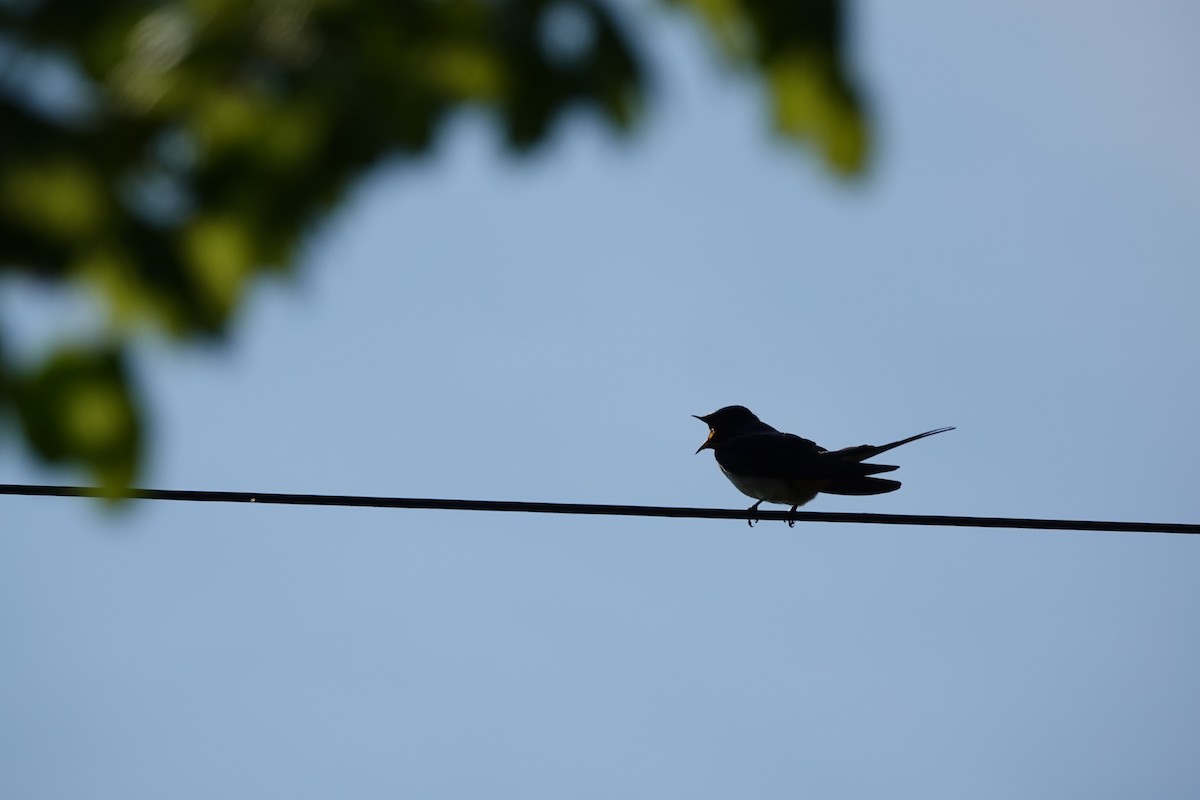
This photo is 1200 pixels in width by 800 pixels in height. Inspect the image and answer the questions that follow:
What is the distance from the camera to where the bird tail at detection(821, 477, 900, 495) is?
10758 mm

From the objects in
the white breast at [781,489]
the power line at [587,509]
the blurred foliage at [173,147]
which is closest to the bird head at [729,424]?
the white breast at [781,489]

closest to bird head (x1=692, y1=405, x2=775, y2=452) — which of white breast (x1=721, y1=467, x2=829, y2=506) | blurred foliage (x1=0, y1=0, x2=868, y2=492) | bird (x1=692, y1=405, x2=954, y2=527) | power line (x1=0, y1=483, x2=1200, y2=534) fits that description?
bird (x1=692, y1=405, x2=954, y2=527)

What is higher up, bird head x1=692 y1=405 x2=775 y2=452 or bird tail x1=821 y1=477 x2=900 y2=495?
bird head x1=692 y1=405 x2=775 y2=452

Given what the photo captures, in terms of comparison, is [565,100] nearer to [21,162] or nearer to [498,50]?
[498,50]

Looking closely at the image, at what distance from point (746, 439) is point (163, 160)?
10618 mm

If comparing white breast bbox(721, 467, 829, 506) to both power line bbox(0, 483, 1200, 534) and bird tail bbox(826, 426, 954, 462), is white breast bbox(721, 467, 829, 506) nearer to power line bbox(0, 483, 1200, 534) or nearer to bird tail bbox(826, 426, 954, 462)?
bird tail bbox(826, 426, 954, 462)

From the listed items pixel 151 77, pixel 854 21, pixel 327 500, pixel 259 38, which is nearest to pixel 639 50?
pixel 854 21

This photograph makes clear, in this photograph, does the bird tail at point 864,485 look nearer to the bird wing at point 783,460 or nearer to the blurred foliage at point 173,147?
the bird wing at point 783,460

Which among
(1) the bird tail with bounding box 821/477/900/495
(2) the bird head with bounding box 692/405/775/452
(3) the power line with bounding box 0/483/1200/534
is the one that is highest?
(2) the bird head with bounding box 692/405/775/452

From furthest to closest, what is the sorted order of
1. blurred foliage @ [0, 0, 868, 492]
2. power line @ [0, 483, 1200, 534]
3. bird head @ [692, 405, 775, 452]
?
bird head @ [692, 405, 775, 452], power line @ [0, 483, 1200, 534], blurred foliage @ [0, 0, 868, 492]

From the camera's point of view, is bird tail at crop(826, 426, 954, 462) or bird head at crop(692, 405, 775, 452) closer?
bird tail at crop(826, 426, 954, 462)

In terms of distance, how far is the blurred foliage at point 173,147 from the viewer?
1971 millimetres

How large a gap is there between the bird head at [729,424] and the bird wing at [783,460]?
307mm

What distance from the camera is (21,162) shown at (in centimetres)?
190
